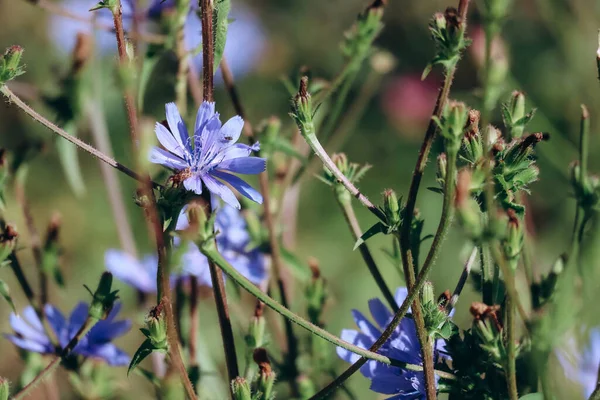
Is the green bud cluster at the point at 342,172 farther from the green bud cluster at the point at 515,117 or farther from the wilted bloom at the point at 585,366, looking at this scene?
the wilted bloom at the point at 585,366

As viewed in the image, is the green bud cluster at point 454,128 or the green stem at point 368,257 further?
the green stem at point 368,257

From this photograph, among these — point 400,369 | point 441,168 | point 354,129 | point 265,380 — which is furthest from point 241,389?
point 354,129

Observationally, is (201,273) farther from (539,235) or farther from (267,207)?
(539,235)

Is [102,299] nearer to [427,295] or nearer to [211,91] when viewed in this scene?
[211,91]

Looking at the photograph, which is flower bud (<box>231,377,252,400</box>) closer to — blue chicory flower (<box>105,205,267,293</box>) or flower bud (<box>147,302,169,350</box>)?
flower bud (<box>147,302,169,350</box>)

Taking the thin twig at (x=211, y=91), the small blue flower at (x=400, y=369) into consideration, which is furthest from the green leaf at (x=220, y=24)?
the small blue flower at (x=400, y=369)

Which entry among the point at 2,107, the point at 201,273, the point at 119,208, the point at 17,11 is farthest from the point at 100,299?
the point at 17,11

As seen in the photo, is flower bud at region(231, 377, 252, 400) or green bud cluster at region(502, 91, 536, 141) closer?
flower bud at region(231, 377, 252, 400)

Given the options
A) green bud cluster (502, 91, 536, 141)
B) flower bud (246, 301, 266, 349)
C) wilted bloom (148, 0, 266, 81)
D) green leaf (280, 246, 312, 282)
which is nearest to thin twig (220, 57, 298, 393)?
green leaf (280, 246, 312, 282)
